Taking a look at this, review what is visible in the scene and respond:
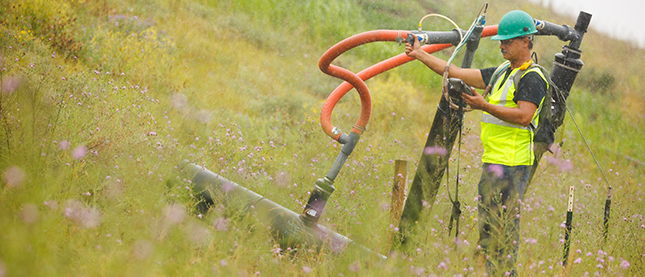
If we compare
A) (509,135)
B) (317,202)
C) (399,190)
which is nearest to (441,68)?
(509,135)

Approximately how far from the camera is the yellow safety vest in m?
2.86

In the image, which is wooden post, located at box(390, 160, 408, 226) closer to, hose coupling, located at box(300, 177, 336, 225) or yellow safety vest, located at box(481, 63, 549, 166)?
hose coupling, located at box(300, 177, 336, 225)

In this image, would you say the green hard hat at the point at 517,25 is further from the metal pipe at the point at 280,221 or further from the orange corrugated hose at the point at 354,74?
the metal pipe at the point at 280,221

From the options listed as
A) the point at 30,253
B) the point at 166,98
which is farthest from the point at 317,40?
the point at 30,253

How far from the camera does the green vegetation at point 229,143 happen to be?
2451 millimetres

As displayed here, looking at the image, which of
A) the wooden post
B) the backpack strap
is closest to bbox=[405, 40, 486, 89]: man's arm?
the backpack strap

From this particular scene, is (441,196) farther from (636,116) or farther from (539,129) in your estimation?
(636,116)

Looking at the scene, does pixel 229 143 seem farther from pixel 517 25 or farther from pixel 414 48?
pixel 517 25

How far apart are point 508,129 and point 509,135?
1.7 inches

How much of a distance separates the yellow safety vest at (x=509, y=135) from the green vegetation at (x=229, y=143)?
0.64 metres

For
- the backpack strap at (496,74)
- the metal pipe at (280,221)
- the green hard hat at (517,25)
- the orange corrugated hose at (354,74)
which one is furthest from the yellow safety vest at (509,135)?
the metal pipe at (280,221)

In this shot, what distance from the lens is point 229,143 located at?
514 centimetres

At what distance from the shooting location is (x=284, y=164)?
474 centimetres

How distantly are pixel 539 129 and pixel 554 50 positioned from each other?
1274 cm
